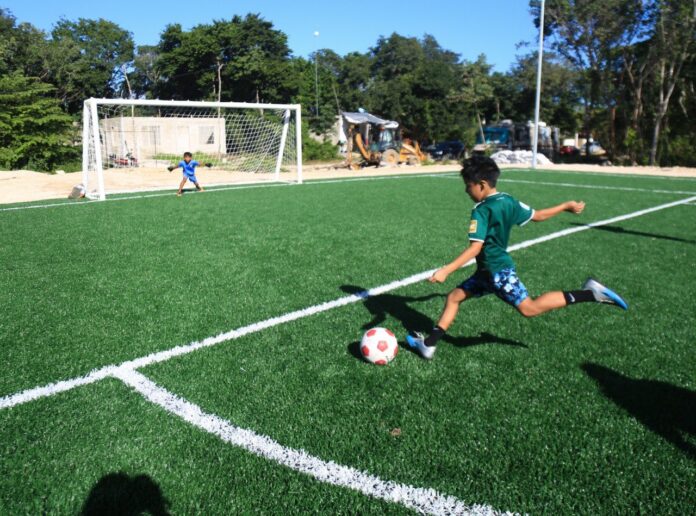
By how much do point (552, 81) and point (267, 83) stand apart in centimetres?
2616

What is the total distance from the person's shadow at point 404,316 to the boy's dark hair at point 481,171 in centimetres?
129

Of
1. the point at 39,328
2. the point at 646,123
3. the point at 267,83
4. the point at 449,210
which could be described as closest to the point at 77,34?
the point at 267,83

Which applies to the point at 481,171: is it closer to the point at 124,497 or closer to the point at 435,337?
the point at 435,337

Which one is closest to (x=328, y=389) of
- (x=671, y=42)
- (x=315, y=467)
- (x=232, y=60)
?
(x=315, y=467)

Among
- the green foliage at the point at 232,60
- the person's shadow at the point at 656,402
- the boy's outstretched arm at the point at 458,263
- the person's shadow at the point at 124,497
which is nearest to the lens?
the person's shadow at the point at 124,497

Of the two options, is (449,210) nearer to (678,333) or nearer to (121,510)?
(678,333)

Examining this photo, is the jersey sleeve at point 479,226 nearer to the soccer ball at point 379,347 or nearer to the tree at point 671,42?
the soccer ball at point 379,347

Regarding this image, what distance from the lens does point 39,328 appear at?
4.40m

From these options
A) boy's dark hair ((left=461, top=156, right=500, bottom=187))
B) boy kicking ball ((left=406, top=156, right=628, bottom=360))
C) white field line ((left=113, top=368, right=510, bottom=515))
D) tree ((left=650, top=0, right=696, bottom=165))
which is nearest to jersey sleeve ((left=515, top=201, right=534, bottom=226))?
boy kicking ball ((left=406, top=156, right=628, bottom=360))

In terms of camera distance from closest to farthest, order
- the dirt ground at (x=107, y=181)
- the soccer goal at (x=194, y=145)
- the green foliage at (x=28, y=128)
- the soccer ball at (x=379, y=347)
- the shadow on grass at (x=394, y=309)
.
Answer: the soccer ball at (x=379, y=347) → the shadow on grass at (x=394, y=309) → the dirt ground at (x=107, y=181) → the soccer goal at (x=194, y=145) → the green foliage at (x=28, y=128)

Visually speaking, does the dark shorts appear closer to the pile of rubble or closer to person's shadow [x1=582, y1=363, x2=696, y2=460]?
person's shadow [x1=582, y1=363, x2=696, y2=460]

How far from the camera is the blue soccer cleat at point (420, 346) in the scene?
383 centimetres

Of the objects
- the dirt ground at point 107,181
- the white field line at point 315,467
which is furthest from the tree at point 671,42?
the white field line at point 315,467

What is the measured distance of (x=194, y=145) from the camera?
26.0m
